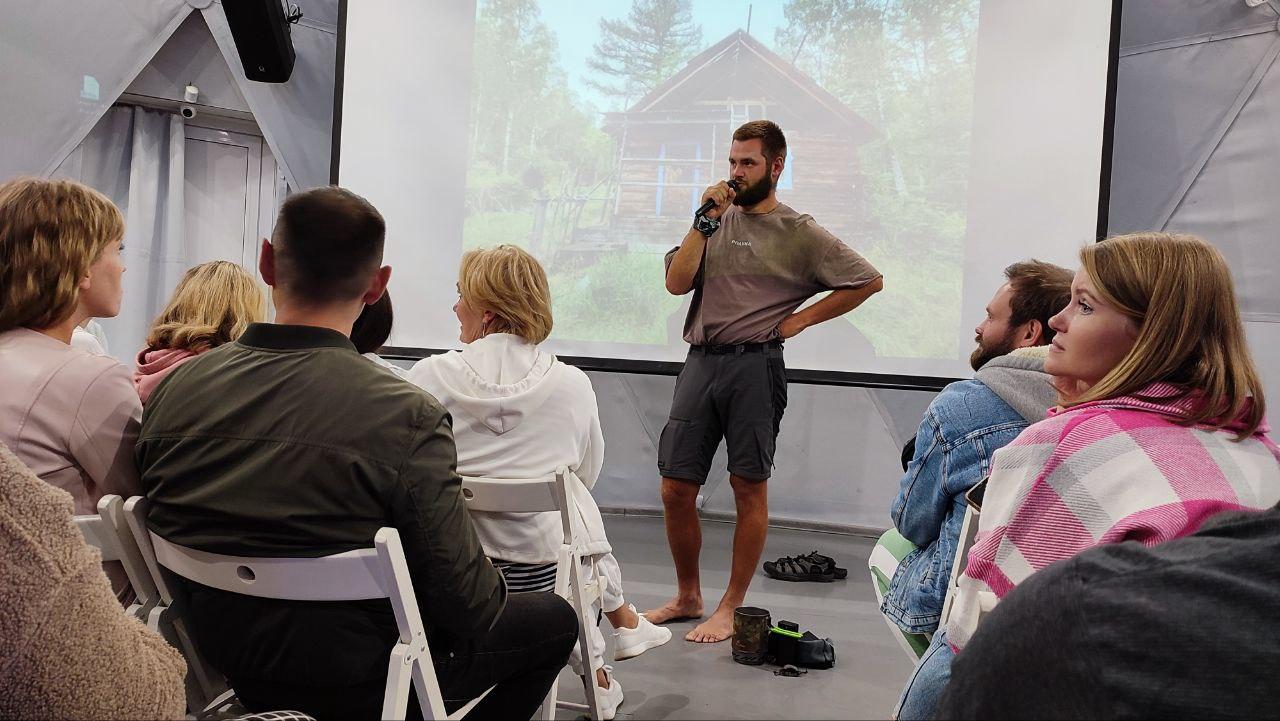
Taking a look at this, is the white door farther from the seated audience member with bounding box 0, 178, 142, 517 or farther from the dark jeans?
the dark jeans

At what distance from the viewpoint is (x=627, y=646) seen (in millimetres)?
2490

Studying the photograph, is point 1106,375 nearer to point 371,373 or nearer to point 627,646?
point 371,373

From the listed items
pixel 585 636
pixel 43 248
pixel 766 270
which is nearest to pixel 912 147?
pixel 766 270

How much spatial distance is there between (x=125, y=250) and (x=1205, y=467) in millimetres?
5289

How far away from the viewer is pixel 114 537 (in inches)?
50.7

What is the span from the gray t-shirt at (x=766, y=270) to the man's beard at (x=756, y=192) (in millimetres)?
56

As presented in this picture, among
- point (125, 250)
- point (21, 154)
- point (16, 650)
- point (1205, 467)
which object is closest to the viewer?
point (16, 650)

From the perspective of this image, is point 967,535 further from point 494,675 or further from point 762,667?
point 762,667

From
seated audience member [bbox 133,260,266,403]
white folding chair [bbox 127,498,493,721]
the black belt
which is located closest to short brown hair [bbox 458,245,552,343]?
seated audience member [bbox 133,260,266,403]

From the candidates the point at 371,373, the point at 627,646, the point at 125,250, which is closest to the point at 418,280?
the point at 125,250

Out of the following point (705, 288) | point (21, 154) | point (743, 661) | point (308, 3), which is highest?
point (308, 3)

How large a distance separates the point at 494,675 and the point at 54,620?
84 centimetres

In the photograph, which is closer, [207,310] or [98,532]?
[98,532]

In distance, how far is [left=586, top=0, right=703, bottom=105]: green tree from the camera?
4469 millimetres
